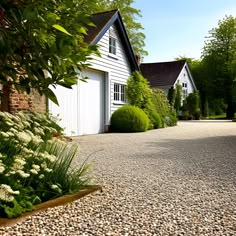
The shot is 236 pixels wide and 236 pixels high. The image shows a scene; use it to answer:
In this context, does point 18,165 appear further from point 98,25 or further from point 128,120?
point 98,25

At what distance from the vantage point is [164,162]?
6504 millimetres

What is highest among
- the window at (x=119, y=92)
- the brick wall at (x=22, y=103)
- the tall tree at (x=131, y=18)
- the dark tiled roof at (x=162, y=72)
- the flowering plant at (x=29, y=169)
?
the tall tree at (x=131, y=18)

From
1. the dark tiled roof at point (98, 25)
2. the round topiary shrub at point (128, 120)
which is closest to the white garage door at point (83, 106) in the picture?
the round topiary shrub at point (128, 120)

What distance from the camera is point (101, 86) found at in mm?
14688

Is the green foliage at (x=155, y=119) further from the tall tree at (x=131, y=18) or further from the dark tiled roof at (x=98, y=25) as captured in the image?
the tall tree at (x=131, y=18)

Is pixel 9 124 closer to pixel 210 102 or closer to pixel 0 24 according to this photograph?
pixel 0 24

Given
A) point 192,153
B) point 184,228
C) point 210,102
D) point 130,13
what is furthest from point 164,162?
point 210,102

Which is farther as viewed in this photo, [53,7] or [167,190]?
[167,190]

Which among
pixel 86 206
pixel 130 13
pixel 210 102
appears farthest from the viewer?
pixel 210 102

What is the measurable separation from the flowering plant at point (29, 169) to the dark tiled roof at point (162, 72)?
32.6m

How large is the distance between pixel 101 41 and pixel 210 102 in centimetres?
3435

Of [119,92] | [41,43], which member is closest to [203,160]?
[41,43]

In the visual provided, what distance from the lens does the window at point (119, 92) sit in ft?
52.5

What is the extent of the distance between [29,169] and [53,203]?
1.31ft
